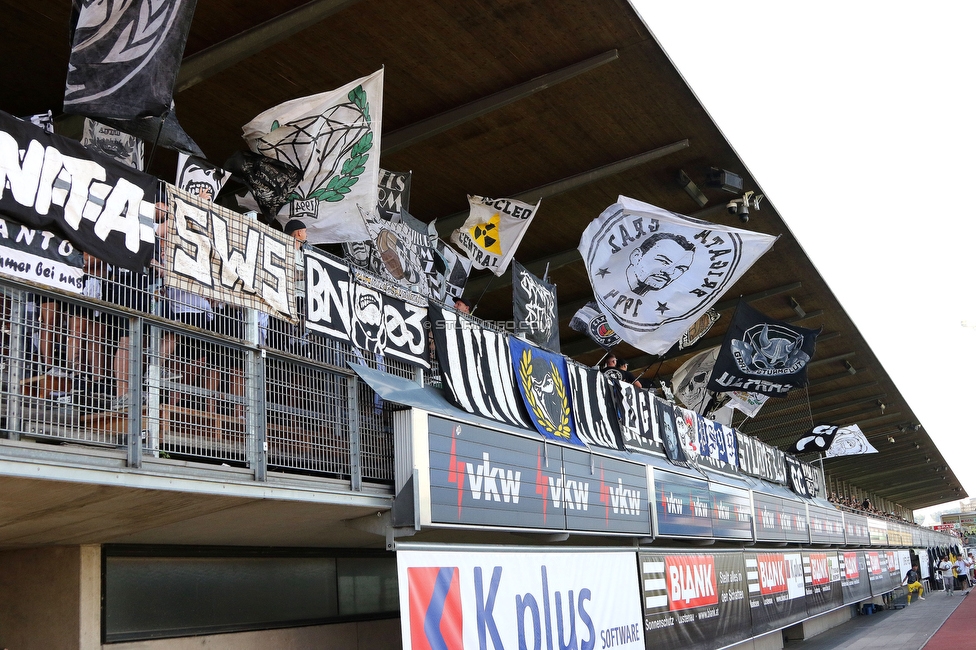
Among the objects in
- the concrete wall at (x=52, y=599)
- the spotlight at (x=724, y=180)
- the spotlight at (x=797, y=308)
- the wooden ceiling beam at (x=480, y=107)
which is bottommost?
the concrete wall at (x=52, y=599)

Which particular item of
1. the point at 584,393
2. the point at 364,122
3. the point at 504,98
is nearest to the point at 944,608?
the point at 584,393

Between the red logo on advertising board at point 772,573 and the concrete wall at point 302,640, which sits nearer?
the concrete wall at point 302,640

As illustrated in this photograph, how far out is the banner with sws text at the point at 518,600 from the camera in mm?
8414

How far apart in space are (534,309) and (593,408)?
1.74 metres

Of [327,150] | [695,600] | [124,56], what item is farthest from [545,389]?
[124,56]

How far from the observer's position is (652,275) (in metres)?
13.1

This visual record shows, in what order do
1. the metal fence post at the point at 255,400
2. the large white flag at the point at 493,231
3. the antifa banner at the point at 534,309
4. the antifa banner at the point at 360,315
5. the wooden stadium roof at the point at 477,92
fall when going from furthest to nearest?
the large white flag at the point at 493,231
the antifa banner at the point at 534,309
the wooden stadium roof at the point at 477,92
the antifa banner at the point at 360,315
the metal fence post at the point at 255,400

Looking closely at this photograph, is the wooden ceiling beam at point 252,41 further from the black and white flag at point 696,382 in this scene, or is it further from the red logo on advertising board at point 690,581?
the black and white flag at point 696,382

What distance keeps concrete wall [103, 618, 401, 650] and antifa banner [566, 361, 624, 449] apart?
3.69 m

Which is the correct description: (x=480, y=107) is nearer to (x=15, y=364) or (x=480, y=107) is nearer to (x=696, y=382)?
(x=15, y=364)

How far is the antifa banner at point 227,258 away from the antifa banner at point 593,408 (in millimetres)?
5786

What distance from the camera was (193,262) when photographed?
Answer: 270 inches

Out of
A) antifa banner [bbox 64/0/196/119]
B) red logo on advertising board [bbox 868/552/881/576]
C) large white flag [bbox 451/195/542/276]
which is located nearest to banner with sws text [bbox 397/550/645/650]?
antifa banner [bbox 64/0/196/119]

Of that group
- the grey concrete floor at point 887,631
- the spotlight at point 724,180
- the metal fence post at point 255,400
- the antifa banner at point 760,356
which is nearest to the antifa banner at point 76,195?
the metal fence post at point 255,400
